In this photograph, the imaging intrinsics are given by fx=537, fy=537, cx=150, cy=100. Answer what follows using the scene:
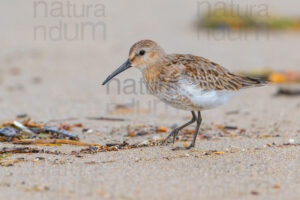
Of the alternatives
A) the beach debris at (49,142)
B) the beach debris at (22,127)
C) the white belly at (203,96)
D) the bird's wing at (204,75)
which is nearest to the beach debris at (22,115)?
the beach debris at (22,127)

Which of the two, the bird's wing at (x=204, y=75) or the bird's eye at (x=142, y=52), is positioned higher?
the bird's eye at (x=142, y=52)

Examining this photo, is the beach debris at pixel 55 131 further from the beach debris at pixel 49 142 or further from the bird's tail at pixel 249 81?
the bird's tail at pixel 249 81

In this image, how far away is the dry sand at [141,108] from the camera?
389 centimetres

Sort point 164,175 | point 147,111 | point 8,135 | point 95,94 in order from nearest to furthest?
point 164,175, point 8,135, point 147,111, point 95,94

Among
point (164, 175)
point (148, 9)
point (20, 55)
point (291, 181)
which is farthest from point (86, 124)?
point (148, 9)

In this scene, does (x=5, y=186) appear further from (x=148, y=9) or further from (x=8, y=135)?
(x=148, y=9)

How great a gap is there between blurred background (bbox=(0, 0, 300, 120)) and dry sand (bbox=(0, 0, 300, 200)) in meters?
0.03

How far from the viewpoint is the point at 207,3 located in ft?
46.3


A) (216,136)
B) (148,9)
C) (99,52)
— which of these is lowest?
(216,136)

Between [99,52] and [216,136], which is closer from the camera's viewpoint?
[216,136]

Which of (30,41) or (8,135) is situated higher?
(30,41)

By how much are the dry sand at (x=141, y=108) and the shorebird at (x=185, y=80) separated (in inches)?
18.5

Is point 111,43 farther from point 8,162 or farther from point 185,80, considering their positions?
point 8,162

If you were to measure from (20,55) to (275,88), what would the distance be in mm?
4937
